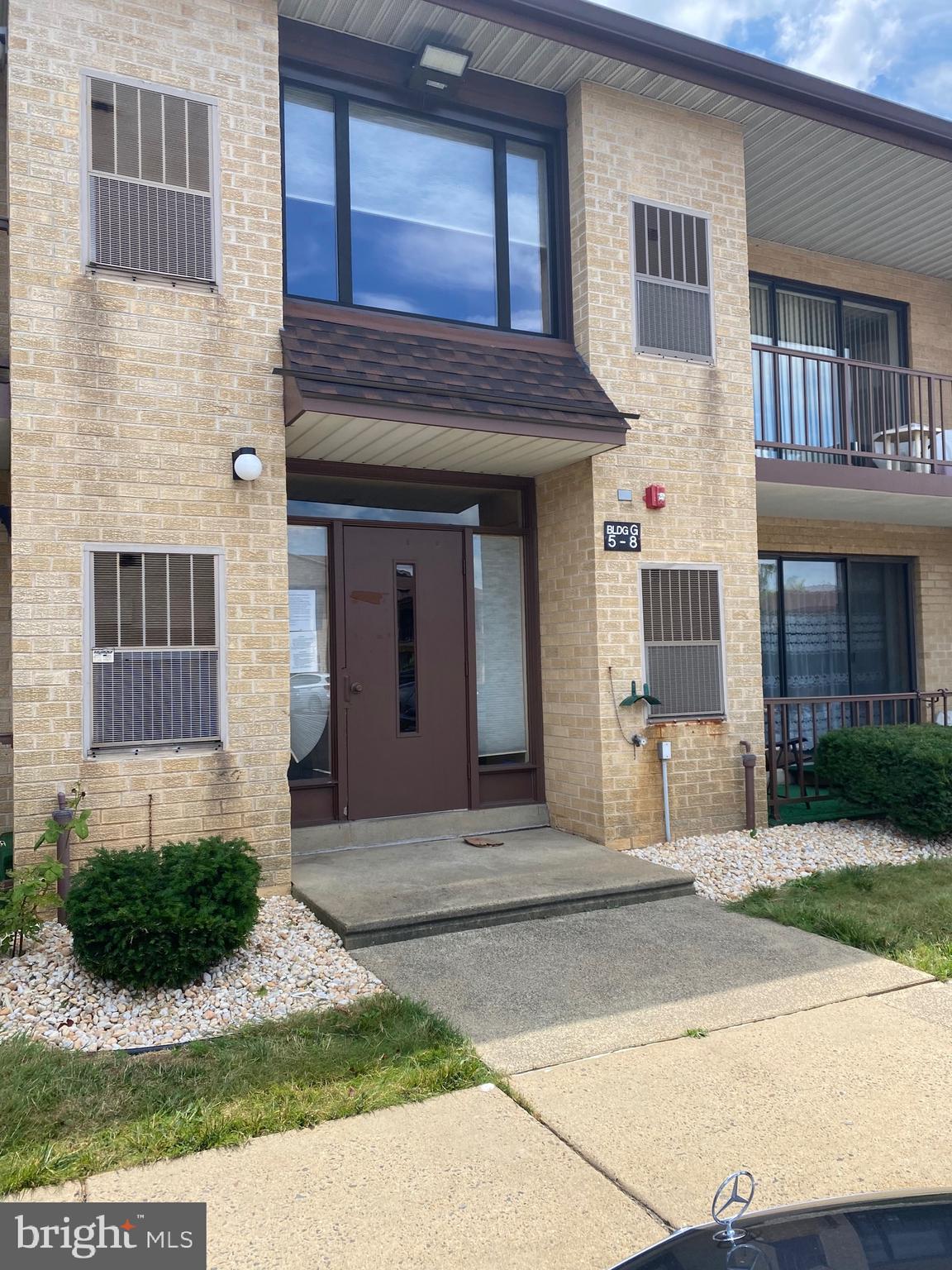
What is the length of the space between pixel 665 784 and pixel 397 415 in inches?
138

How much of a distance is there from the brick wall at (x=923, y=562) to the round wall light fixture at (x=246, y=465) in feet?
22.2

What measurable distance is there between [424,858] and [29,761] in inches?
106

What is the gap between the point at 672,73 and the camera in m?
7.27

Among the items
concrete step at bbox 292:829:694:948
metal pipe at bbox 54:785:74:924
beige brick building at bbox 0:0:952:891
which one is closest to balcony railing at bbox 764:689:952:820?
beige brick building at bbox 0:0:952:891

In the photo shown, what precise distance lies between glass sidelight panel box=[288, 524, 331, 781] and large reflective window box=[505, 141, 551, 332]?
2471 millimetres

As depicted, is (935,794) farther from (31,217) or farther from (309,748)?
(31,217)

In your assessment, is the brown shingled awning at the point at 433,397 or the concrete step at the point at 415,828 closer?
the brown shingled awning at the point at 433,397


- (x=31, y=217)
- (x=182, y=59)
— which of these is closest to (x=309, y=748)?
(x=31, y=217)

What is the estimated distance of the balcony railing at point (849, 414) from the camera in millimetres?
9586

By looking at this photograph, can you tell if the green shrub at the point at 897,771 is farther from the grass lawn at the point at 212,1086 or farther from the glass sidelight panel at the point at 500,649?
the grass lawn at the point at 212,1086

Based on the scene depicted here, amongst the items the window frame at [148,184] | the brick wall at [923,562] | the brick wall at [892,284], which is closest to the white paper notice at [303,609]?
the window frame at [148,184]

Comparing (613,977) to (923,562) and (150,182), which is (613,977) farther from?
(923,562)

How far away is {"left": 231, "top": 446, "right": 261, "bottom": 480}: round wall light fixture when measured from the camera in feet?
19.7

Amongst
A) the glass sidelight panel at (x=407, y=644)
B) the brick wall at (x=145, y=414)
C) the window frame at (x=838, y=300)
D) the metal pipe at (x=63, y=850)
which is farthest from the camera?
the window frame at (x=838, y=300)
